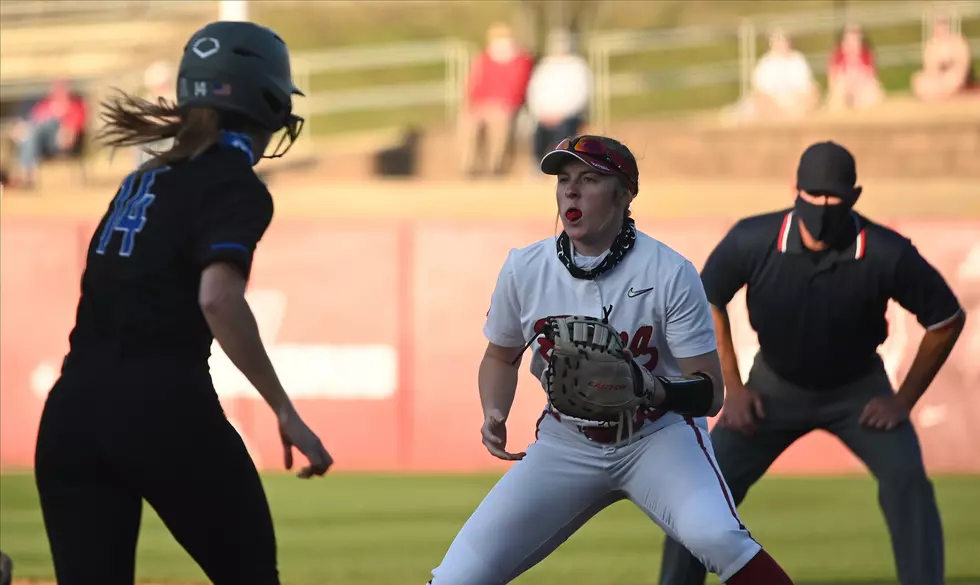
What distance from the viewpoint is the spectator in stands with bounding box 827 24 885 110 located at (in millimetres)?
20516

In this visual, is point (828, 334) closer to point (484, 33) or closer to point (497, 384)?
point (497, 384)

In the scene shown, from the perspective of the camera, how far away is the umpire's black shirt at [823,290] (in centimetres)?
646

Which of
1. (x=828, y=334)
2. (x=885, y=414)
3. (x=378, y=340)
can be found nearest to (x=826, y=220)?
(x=828, y=334)

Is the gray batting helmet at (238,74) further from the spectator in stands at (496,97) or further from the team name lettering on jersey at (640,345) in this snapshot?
the spectator in stands at (496,97)

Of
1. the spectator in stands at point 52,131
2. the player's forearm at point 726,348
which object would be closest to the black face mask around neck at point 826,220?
the player's forearm at point 726,348

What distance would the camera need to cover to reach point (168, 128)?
429cm

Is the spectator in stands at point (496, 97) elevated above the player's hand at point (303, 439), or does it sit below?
above

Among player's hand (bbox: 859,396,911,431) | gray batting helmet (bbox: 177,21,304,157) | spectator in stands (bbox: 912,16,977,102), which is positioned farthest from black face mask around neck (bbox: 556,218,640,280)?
spectator in stands (bbox: 912,16,977,102)

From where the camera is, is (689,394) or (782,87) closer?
(689,394)

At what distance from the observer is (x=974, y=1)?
24938 mm

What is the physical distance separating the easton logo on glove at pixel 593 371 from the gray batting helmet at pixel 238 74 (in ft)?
3.77

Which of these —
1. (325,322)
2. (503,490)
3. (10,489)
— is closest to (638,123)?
(325,322)

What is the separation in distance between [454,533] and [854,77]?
1290cm

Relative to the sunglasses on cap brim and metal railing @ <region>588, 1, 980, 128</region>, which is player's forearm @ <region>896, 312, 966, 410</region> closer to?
the sunglasses on cap brim
